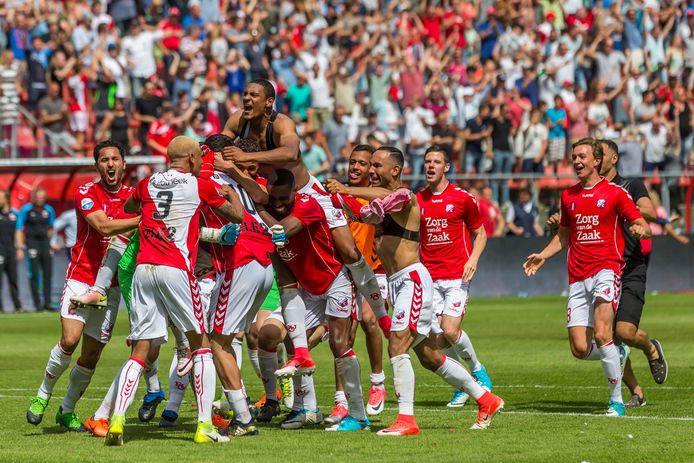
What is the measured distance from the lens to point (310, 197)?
12391mm

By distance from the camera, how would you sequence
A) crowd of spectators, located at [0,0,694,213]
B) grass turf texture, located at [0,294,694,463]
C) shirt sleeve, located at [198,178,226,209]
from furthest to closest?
crowd of spectators, located at [0,0,694,213]
shirt sleeve, located at [198,178,226,209]
grass turf texture, located at [0,294,694,463]

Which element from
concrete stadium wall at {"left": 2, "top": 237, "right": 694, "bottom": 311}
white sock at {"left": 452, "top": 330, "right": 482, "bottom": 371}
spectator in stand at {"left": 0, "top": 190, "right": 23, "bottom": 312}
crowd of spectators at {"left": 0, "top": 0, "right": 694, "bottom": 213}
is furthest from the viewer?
crowd of spectators at {"left": 0, "top": 0, "right": 694, "bottom": 213}

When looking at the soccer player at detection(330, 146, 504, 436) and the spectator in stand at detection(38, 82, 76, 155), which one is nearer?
the soccer player at detection(330, 146, 504, 436)

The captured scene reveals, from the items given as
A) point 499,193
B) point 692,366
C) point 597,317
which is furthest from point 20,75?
point 597,317

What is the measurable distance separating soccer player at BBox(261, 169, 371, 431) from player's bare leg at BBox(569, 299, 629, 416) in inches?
94.0

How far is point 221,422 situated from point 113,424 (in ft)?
4.05

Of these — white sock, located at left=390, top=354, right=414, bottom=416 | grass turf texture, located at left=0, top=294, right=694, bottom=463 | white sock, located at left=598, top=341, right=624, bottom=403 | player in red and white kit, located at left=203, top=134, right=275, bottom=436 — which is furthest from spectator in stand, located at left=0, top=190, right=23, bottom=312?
white sock, located at left=390, top=354, right=414, bottom=416

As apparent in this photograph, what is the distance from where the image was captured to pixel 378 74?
3356 cm

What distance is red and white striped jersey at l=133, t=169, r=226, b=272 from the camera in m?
11.2

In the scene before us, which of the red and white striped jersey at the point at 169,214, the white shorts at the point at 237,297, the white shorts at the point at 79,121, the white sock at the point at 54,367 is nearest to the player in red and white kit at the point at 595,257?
the white shorts at the point at 237,297

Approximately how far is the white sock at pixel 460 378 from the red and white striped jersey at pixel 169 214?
2.45 metres

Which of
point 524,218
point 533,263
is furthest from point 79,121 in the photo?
point 533,263

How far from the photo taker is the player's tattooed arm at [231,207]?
1131 cm

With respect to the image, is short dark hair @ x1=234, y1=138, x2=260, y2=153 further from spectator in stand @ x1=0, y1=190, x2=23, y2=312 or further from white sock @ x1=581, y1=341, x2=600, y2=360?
spectator in stand @ x1=0, y1=190, x2=23, y2=312
